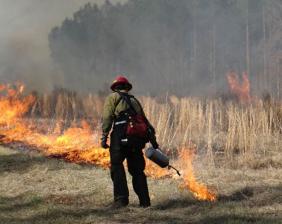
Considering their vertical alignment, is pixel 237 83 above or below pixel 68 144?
above

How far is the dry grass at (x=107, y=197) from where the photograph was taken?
8641mm

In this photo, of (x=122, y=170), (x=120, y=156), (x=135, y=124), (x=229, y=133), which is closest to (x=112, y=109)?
(x=135, y=124)

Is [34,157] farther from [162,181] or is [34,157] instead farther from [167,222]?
[167,222]

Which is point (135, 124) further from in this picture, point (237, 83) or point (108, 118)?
point (237, 83)

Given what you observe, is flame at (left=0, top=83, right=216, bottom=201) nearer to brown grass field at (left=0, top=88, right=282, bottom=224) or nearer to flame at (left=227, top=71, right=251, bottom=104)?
brown grass field at (left=0, top=88, right=282, bottom=224)

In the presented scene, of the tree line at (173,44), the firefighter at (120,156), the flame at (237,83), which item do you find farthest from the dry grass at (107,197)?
the tree line at (173,44)

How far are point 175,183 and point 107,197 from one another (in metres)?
1.80

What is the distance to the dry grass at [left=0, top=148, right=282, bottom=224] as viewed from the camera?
8641 mm

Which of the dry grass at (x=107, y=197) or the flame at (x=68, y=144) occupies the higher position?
the flame at (x=68, y=144)

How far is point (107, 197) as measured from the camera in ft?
34.6

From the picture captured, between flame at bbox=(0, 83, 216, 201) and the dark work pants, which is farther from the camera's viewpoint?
flame at bbox=(0, 83, 216, 201)

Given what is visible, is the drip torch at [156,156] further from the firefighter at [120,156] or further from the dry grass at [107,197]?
the dry grass at [107,197]

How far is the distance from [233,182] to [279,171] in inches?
68.5

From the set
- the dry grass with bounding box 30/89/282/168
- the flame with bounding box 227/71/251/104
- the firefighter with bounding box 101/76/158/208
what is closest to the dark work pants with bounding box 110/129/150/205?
the firefighter with bounding box 101/76/158/208
